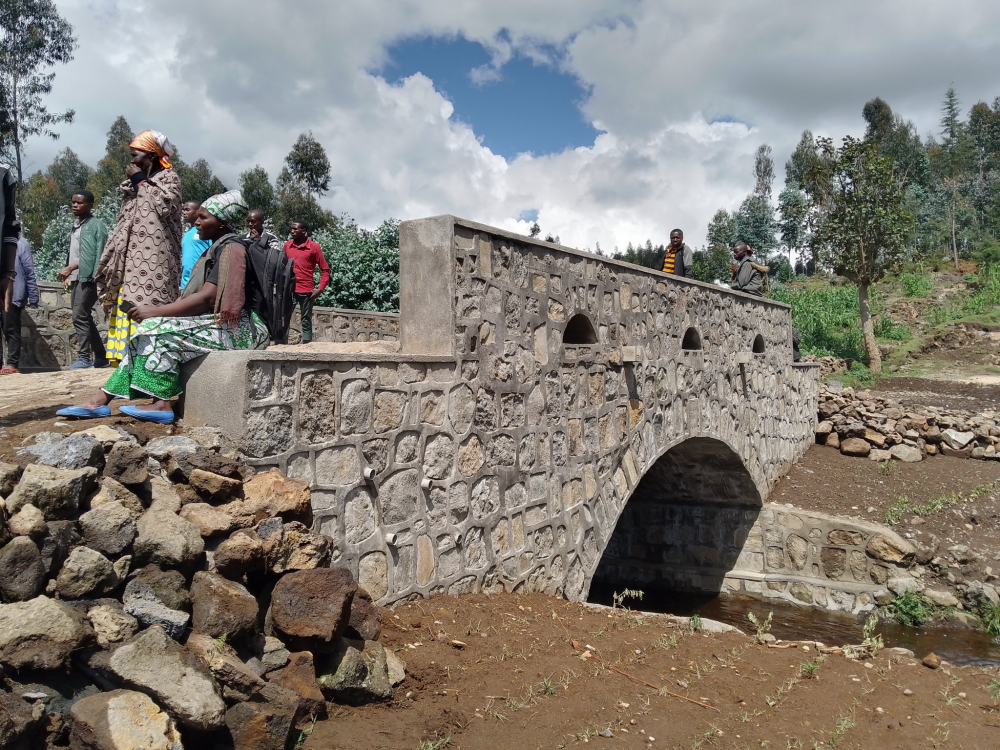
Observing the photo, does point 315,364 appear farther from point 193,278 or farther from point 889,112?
point 889,112

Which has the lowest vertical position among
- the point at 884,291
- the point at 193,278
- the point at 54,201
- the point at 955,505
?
the point at 955,505

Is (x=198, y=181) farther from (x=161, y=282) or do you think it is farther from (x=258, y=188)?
(x=161, y=282)

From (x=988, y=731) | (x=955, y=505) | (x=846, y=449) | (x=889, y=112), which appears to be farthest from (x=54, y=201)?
(x=889, y=112)

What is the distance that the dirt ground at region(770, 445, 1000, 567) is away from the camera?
1122 cm

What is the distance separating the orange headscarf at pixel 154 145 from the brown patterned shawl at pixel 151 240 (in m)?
0.13

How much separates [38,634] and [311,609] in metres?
0.99

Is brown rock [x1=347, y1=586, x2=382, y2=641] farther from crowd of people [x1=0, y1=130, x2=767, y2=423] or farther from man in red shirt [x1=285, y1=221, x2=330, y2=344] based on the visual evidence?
man in red shirt [x1=285, y1=221, x2=330, y2=344]

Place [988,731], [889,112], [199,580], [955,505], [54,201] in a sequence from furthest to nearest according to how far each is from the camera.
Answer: [889,112] < [54,201] < [955,505] < [988,731] < [199,580]

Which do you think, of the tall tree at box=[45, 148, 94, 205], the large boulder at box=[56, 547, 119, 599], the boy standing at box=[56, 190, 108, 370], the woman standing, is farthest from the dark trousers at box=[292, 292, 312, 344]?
the tall tree at box=[45, 148, 94, 205]

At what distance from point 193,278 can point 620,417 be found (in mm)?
4063

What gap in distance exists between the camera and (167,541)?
2760 mm

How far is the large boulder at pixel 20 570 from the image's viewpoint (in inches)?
93.0

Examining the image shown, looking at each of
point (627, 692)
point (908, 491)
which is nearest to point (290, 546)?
point (627, 692)

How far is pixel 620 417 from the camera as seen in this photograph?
6863 millimetres
